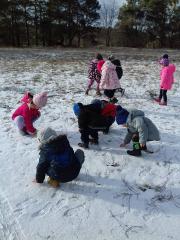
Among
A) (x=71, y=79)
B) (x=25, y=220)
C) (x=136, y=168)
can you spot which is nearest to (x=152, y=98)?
(x=71, y=79)

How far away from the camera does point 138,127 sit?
5742mm

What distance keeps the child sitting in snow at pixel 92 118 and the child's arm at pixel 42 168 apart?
1474 millimetres

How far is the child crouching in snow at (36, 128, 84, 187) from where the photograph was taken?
481cm

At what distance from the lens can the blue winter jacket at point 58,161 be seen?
190 inches

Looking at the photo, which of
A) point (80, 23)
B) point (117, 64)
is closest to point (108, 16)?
point (80, 23)

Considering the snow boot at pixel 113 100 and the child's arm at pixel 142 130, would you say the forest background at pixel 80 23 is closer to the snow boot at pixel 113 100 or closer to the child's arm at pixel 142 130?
the snow boot at pixel 113 100

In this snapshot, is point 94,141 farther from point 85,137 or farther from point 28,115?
point 28,115

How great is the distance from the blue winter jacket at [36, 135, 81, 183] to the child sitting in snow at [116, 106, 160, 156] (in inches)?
55.4

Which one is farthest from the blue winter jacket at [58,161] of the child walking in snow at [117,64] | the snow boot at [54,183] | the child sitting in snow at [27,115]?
the child walking in snow at [117,64]

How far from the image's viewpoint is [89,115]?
620 cm

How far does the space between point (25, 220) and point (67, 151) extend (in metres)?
1.18

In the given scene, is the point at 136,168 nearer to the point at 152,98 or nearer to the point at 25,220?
the point at 25,220

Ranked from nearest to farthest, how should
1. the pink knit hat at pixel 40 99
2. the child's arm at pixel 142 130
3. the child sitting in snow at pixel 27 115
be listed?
the child's arm at pixel 142 130
the pink knit hat at pixel 40 99
the child sitting in snow at pixel 27 115

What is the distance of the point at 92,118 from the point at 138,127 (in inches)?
38.4
